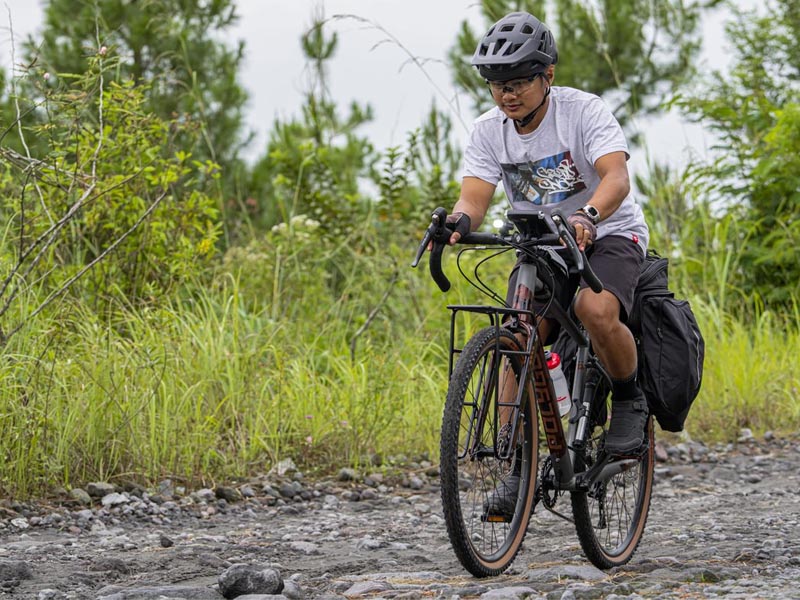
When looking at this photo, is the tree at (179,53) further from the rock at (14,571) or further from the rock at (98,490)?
the rock at (14,571)

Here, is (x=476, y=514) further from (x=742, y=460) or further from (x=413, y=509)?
(x=742, y=460)

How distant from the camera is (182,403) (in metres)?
6.16

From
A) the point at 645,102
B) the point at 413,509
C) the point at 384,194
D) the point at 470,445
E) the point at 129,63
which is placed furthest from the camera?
the point at 645,102

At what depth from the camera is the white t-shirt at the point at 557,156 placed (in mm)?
4422

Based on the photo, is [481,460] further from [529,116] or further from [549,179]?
[529,116]

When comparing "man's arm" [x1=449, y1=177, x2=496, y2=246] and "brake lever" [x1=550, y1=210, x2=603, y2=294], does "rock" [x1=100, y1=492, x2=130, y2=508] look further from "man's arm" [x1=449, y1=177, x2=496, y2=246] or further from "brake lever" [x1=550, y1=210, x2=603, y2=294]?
"brake lever" [x1=550, y1=210, x2=603, y2=294]

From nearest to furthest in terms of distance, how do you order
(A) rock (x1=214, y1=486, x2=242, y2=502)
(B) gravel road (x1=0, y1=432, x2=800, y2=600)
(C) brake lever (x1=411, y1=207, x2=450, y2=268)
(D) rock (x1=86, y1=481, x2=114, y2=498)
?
(B) gravel road (x1=0, y1=432, x2=800, y2=600), (C) brake lever (x1=411, y1=207, x2=450, y2=268), (D) rock (x1=86, y1=481, x2=114, y2=498), (A) rock (x1=214, y1=486, x2=242, y2=502)

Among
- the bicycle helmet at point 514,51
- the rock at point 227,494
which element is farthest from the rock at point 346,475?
the bicycle helmet at point 514,51

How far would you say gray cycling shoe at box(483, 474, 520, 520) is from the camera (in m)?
4.06

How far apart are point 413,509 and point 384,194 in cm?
369

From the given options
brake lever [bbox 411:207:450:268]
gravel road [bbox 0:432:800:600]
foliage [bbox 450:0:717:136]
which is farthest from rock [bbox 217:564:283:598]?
foliage [bbox 450:0:717:136]

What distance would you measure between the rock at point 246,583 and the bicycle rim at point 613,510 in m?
1.16

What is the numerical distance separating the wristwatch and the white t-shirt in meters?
0.39

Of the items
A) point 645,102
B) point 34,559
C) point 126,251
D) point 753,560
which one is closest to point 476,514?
point 753,560
